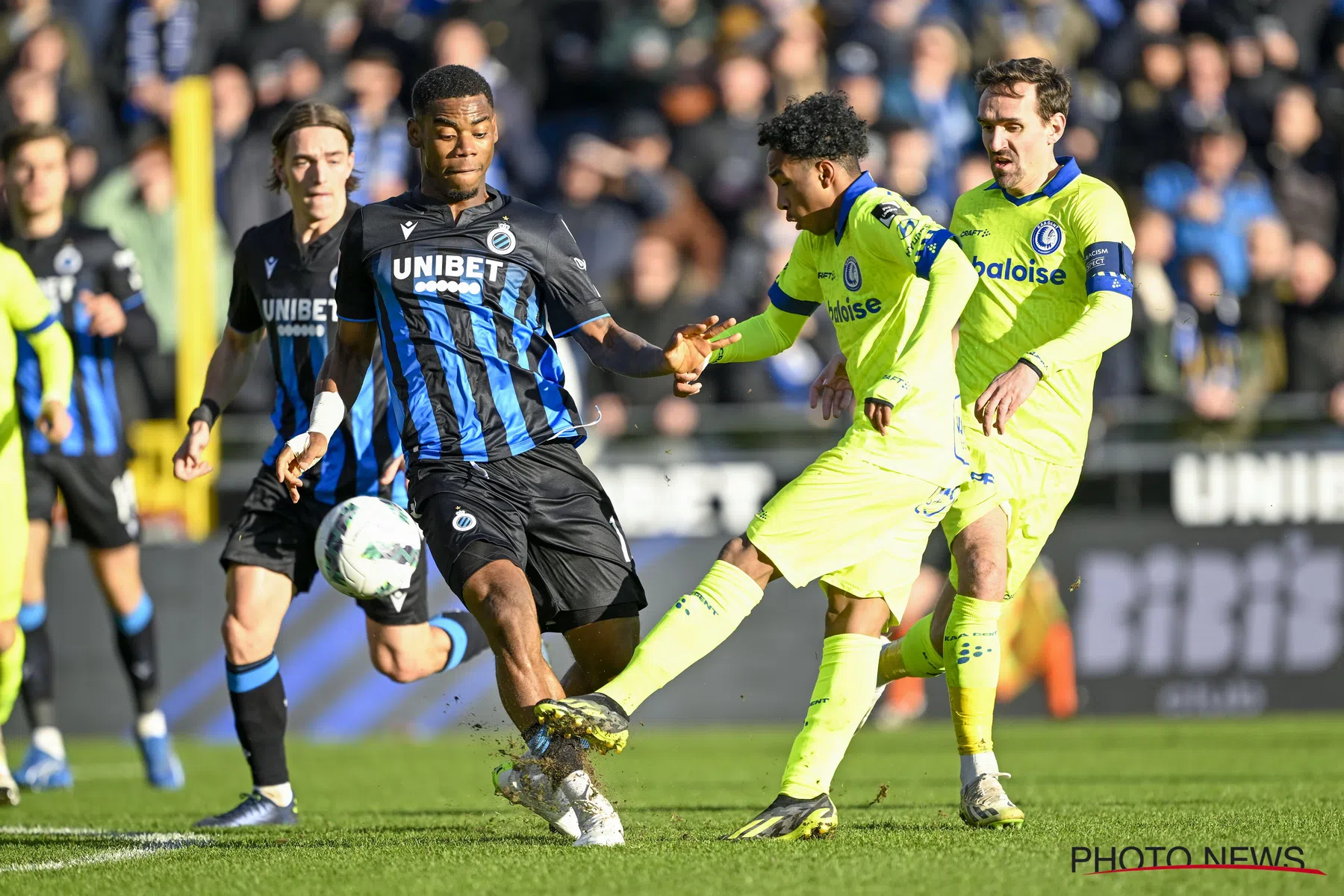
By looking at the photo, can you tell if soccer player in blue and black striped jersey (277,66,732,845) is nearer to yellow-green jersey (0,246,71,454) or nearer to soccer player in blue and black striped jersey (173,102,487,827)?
soccer player in blue and black striped jersey (173,102,487,827)

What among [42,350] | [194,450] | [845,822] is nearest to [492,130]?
[194,450]

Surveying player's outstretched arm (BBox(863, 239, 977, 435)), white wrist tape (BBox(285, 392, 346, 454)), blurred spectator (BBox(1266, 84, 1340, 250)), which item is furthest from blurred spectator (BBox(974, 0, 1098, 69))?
white wrist tape (BBox(285, 392, 346, 454))

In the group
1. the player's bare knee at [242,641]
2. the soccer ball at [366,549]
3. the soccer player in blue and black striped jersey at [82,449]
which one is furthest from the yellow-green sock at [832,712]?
the soccer player in blue and black striped jersey at [82,449]

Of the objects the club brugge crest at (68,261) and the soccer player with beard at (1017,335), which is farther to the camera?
the club brugge crest at (68,261)

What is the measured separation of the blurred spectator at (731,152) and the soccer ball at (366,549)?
813 centimetres

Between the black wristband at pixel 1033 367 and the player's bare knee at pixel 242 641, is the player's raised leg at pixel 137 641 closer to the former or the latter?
the player's bare knee at pixel 242 641

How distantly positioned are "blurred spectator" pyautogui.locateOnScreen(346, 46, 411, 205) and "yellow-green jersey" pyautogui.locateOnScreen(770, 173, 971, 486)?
7.62 m

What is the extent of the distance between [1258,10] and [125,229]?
972 cm

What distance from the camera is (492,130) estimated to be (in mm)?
5445

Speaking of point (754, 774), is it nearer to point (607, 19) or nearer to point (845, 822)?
point (845, 822)

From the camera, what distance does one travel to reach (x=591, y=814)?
511cm

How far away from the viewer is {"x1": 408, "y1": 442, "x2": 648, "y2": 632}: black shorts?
5273 millimetres

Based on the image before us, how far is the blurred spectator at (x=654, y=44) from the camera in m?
14.4

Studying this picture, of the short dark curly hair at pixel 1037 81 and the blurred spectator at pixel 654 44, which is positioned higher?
the blurred spectator at pixel 654 44
